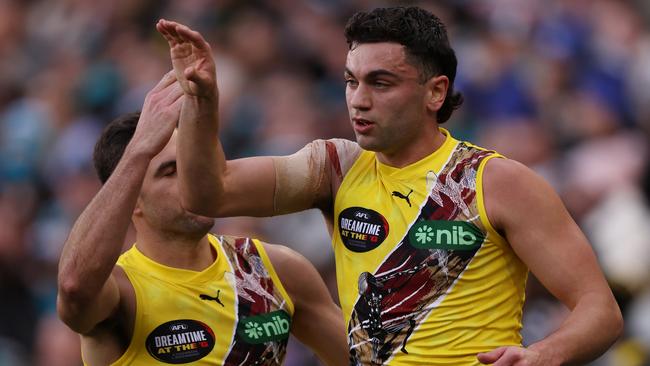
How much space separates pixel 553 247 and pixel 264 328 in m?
1.50

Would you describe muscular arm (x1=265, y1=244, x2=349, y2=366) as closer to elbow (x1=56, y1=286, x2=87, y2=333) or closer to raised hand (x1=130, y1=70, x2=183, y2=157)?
raised hand (x1=130, y1=70, x2=183, y2=157)

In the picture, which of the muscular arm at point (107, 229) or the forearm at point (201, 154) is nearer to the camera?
the forearm at point (201, 154)

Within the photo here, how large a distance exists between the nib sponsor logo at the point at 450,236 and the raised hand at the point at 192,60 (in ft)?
3.15

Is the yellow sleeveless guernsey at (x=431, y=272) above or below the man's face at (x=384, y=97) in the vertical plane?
below

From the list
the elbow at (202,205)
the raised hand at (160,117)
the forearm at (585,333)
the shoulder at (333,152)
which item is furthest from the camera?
the raised hand at (160,117)

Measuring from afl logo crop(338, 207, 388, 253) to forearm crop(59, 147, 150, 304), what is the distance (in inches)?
35.2

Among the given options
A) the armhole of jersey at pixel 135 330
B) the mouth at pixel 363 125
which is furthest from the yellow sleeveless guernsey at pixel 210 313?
the mouth at pixel 363 125

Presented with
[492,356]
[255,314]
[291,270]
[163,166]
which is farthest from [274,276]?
[492,356]

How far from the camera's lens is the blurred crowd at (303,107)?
9.05 meters

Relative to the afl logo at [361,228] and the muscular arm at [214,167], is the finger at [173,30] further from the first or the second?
the afl logo at [361,228]

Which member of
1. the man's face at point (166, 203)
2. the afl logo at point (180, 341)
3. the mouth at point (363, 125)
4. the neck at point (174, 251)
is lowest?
the afl logo at point (180, 341)

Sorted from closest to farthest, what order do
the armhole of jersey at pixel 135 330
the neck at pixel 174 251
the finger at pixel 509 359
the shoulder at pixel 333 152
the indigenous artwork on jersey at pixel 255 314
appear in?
the finger at pixel 509 359 < the shoulder at pixel 333 152 < the armhole of jersey at pixel 135 330 < the indigenous artwork on jersey at pixel 255 314 < the neck at pixel 174 251

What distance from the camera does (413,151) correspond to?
214 inches

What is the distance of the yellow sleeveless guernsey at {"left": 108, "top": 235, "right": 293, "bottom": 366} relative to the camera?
591 cm
